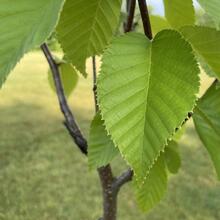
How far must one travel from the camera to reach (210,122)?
488 mm

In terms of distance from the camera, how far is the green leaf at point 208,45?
36cm

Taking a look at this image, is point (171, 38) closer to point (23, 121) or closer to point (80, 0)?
point (80, 0)

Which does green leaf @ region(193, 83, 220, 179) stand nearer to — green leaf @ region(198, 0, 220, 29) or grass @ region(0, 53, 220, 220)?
green leaf @ region(198, 0, 220, 29)

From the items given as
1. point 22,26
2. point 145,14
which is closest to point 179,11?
point 145,14

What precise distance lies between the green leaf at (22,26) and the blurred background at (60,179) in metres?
1.31

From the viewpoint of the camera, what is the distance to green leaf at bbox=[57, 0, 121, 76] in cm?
39

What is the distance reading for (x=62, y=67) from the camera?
798mm

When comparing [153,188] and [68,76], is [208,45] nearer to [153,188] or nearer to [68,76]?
[153,188]

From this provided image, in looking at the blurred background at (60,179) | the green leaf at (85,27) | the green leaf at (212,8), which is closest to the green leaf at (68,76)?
the green leaf at (85,27)

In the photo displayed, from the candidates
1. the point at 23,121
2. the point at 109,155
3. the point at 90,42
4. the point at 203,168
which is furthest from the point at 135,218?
the point at 90,42

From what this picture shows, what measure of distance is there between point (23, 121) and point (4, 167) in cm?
59

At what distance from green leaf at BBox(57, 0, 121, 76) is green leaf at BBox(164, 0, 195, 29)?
0.26 ft

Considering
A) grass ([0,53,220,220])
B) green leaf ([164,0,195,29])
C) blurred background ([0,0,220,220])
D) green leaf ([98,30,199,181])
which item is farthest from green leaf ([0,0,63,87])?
grass ([0,53,220,220])

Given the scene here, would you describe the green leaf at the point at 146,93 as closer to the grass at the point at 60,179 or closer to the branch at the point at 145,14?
the branch at the point at 145,14
